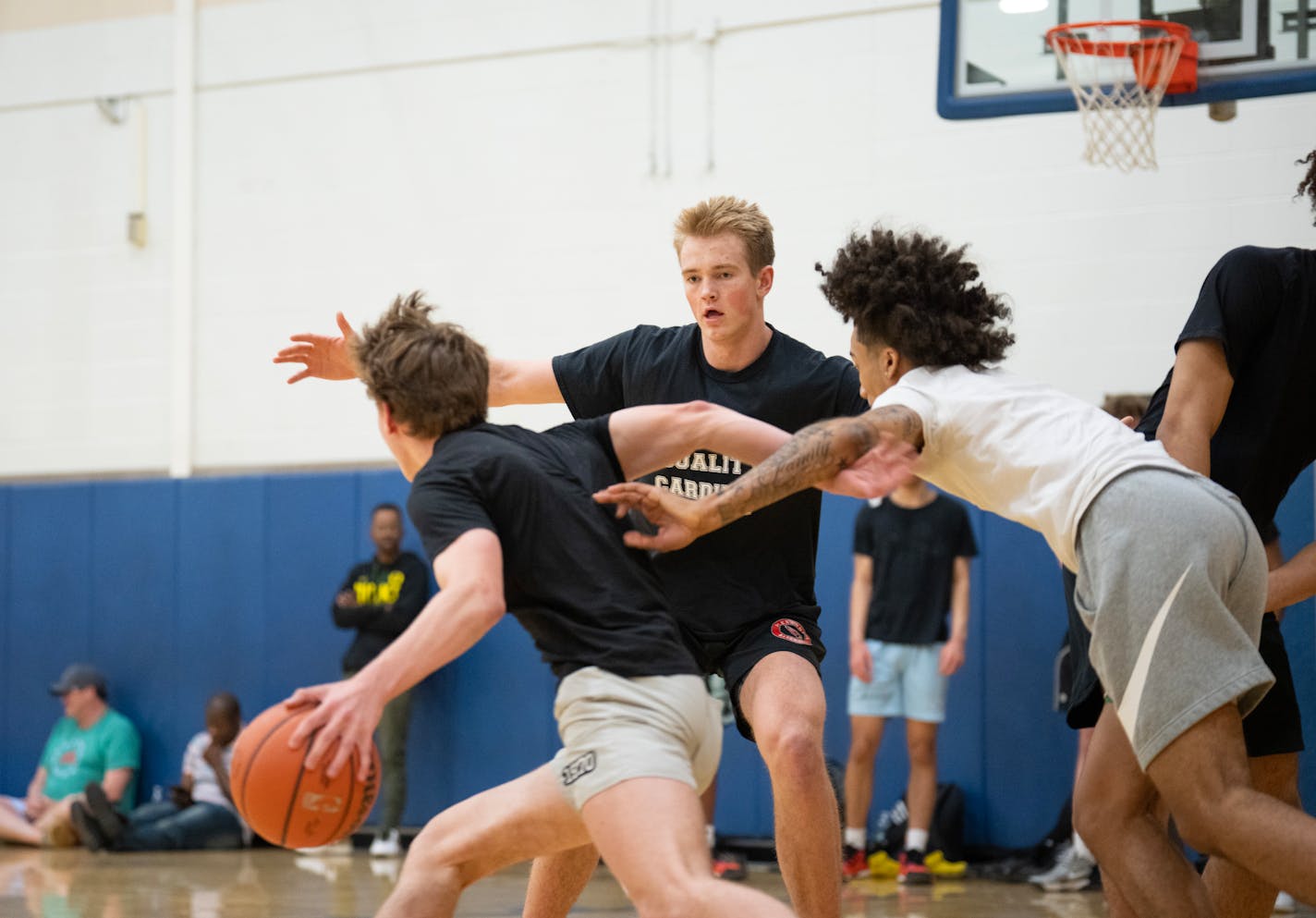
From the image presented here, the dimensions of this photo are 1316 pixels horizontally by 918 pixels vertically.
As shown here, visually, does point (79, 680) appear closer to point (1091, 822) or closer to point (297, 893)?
point (297, 893)

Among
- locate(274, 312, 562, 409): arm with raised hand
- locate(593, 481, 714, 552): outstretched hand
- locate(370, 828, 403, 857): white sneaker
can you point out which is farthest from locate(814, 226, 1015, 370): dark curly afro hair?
locate(370, 828, 403, 857): white sneaker

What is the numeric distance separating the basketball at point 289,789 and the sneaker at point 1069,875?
5.19 meters

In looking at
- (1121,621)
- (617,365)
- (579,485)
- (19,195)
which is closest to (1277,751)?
(1121,621)

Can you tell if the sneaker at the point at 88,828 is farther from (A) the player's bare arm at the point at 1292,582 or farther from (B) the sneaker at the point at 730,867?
(A) the player's bare arm at the point at 1292,582

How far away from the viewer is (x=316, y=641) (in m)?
10.1

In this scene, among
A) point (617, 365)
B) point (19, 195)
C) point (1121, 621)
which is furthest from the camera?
point (19, 195)

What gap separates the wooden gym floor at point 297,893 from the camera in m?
6.80

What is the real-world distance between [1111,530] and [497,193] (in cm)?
743

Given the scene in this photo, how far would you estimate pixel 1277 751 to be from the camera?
3.86 m

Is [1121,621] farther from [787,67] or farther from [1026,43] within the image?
[787,67]

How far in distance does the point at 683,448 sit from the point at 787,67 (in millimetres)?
6338

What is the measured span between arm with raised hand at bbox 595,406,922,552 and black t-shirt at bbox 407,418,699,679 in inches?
3.9

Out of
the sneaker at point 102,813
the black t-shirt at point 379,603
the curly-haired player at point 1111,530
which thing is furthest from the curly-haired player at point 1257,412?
the sneaker at point 102,813

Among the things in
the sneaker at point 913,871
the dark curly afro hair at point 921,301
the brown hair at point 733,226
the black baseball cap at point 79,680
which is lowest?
the sneaker at point 913,871
